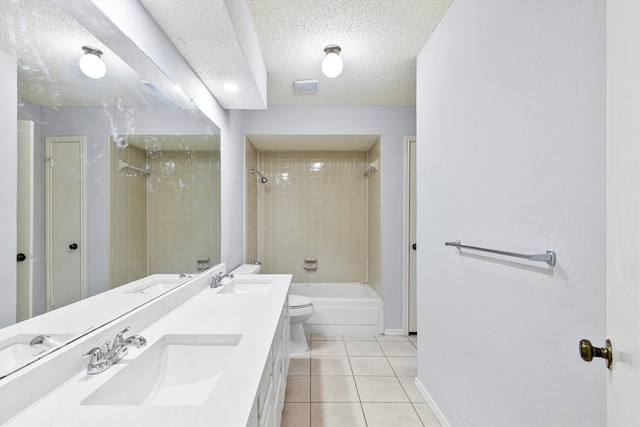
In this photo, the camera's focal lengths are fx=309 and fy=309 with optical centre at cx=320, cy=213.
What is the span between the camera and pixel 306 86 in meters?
2.71

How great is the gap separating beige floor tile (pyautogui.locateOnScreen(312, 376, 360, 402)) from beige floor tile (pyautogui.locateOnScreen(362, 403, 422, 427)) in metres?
0.14

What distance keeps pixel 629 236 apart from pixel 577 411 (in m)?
0.60

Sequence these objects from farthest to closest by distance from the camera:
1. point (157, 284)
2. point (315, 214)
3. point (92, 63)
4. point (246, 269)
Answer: point (315, 214), point (246, 269), point (157, 284), point (92, 63)

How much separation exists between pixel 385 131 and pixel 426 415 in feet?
8.18

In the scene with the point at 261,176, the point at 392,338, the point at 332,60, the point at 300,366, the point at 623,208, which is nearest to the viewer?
the point at 623,208

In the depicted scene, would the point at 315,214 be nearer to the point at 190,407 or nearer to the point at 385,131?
the point at 385,131

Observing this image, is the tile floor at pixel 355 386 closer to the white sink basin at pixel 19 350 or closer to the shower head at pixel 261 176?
the white sink basin at pixel 19 350

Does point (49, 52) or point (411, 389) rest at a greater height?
point (49, 52)

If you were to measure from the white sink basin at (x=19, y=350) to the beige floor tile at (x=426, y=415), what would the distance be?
189cm

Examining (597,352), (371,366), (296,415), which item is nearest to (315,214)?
(371,366)

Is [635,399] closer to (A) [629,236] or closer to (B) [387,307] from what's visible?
(A) [629,236]

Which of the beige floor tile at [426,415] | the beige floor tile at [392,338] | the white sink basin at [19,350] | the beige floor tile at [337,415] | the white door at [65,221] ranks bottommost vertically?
the beige floor tile at [392,338]

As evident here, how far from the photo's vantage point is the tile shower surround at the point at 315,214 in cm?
398

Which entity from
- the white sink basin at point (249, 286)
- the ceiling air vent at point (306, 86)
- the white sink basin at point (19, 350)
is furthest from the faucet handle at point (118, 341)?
the ceiling air vent at point (306, 86)
